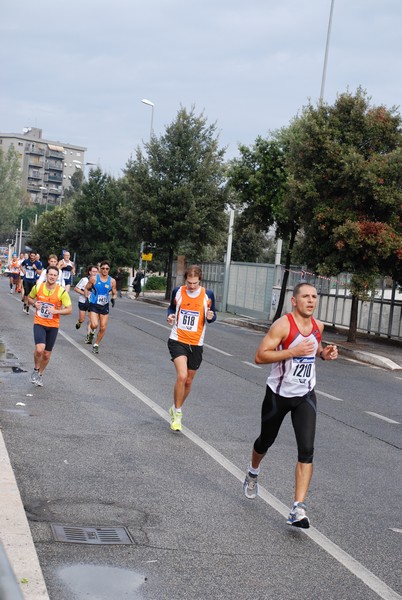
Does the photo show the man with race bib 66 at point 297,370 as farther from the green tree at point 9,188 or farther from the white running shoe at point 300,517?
the green tree at point 9,188

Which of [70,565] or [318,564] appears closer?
[70,565]

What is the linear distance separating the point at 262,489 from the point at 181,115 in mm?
44419

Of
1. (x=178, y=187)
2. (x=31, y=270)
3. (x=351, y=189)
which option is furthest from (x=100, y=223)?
(x=351, y=189)

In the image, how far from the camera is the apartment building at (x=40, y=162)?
17275cm

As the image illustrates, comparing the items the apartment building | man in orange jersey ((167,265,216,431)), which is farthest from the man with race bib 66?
the apartment building

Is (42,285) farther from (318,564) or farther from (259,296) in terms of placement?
(259,296)

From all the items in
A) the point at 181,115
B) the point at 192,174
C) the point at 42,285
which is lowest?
the point at 42,285

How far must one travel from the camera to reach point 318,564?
5.29m

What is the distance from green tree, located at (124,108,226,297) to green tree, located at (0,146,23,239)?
265 feet

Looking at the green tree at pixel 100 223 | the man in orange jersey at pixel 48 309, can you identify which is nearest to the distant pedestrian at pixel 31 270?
the man in orange jersey at pixel 48 309

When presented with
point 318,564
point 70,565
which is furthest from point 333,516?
point 70,565

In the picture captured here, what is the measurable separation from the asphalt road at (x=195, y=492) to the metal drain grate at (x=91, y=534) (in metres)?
0.08

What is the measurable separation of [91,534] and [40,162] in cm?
17548

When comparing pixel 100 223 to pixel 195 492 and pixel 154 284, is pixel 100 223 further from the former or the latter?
pixel 195 492
